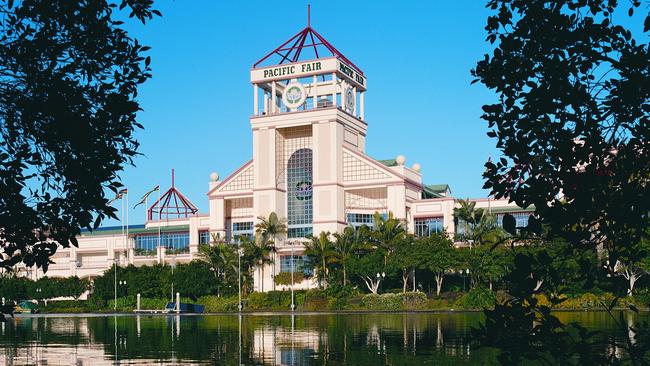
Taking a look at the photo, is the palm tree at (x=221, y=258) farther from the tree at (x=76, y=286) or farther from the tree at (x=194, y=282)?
the tree at (x=76, y=286)

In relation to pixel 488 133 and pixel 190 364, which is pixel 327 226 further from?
pixel 488 133

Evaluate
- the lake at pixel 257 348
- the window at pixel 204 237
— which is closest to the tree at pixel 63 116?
the lake at pixel 257 348

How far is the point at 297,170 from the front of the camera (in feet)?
325

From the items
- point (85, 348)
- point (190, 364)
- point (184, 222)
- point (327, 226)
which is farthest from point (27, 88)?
point (184, 222)

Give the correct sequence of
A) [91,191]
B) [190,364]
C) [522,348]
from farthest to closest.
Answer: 1. [190,364]
2. [91,191]
3. [522,348]

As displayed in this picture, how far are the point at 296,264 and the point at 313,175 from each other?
32.3 feet

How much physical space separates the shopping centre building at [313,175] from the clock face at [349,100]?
0.11 m

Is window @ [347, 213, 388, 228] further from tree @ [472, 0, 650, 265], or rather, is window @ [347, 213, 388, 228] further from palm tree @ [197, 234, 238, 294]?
tree @ [472, 0, 650, 265]

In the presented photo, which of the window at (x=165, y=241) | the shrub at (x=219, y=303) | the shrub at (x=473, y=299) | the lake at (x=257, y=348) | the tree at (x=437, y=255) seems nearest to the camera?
the lake at (x=257, y=348)

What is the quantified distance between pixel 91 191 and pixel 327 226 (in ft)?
267

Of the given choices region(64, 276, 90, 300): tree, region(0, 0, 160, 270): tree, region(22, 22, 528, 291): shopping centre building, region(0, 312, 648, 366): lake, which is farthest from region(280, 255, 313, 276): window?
region(0, 0, 160, 270): tree

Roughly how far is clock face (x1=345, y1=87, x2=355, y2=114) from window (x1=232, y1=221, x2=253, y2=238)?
17338 mm

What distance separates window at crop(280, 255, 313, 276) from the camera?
305ft

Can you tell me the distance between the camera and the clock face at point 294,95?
3807 inches
